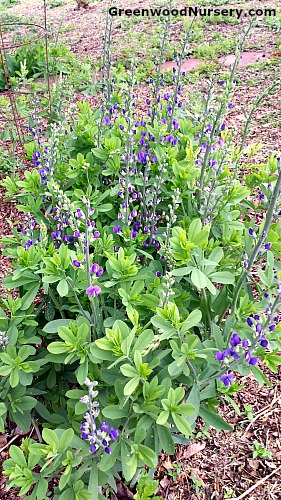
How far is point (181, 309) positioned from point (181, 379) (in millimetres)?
316

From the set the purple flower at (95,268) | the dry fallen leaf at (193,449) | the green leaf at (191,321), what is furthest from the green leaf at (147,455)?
the dry fallen leaf at (193,449)

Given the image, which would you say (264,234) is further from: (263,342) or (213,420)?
(213,420)

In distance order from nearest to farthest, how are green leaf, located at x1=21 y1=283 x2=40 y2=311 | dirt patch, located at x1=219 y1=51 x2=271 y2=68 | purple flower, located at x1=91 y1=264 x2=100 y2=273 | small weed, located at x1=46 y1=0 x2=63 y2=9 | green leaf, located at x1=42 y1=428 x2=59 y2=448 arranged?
1. green leaf, located at x1=42 y1=428 x2=59 y2=448
2. purple flower, located at x1=91 y1=264 x2=100 y2=273
3. green leaf, located at x1=21 y1=283 x2=40 y2=311
4. dirt patch, located at x1=219 y1=51 x2=271 y2=68
5. small weed, located at x1=46 y1=0 x2=63 y2=9

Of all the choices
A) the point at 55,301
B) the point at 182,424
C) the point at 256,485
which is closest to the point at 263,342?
the point at 182,424

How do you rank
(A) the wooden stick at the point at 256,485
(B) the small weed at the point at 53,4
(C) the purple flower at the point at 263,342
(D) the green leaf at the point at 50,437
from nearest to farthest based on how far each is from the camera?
(C) the purple flower at the point at 263,342
(D) the green leaf at the point at 50,437
(A) the wooden stick at the point at 256,485
(B) the small weed at the point at 53,4

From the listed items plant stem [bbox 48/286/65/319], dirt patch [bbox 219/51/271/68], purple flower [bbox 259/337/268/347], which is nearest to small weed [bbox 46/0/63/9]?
dirt patch [bbox 219/51/271/68]

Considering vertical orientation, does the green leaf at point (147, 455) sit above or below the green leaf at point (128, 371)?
below

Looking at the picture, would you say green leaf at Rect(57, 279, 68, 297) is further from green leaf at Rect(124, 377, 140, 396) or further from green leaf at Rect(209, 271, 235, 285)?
green leaf at Rect(209, 271, 235, 285)

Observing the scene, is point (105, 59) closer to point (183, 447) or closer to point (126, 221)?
point (126, 221)

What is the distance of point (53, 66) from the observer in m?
5.80

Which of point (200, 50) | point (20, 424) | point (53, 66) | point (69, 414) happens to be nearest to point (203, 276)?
point (69, 414)

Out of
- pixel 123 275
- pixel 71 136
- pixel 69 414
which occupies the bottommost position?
pixel 69 414

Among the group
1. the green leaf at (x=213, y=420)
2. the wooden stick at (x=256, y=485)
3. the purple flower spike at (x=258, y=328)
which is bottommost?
the wooden stick at (x=256, y=485)

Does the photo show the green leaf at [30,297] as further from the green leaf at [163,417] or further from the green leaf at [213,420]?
the green leaf at [213,420]
